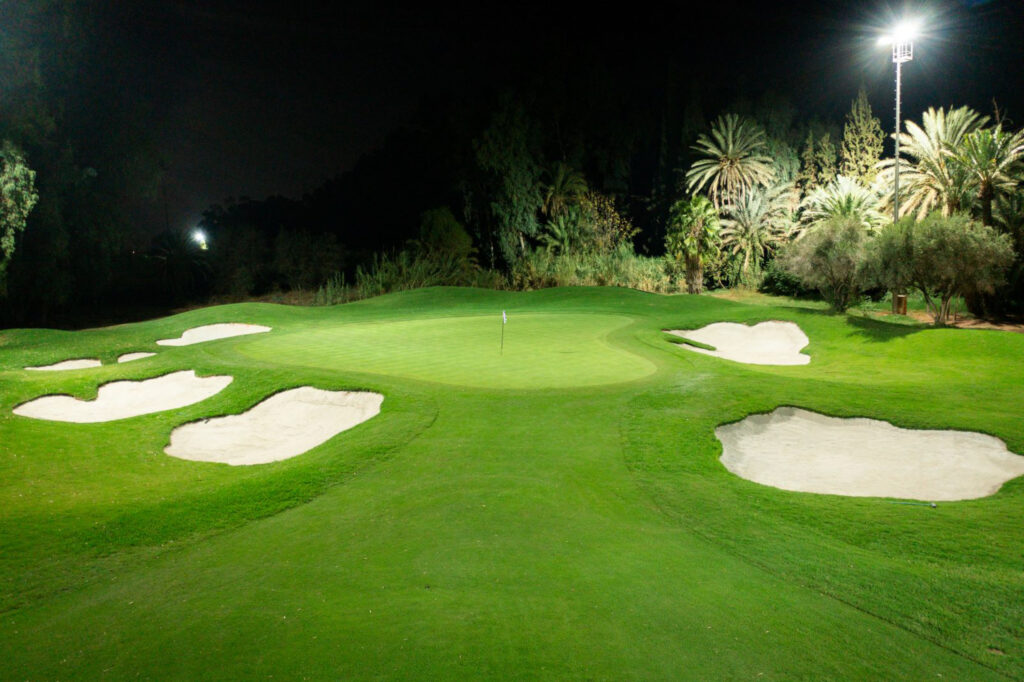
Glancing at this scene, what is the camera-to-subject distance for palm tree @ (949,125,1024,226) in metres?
25.5

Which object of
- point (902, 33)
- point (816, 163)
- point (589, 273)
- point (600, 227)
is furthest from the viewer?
point (816, 163)

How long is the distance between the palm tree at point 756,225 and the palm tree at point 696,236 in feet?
10.7

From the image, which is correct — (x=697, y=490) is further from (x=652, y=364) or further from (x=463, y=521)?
(x=652, y=364)

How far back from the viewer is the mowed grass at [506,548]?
3957mm

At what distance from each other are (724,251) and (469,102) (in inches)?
1174

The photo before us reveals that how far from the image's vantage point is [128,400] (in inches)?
504

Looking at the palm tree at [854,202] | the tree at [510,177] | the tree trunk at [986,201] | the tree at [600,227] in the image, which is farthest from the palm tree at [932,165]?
the tree at [510,177]

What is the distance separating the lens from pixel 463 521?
6.07 metres

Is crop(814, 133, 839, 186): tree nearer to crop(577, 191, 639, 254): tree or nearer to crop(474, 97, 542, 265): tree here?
crop(577, 191, 639, 254): tree

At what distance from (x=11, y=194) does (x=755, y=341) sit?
26210 mm

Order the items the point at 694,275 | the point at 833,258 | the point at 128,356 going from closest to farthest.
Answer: the point at 128,356, the point at 833,258, the point at 694,275

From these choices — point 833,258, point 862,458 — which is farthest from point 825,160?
point 862,458

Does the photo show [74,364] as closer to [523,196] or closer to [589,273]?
[589,273]

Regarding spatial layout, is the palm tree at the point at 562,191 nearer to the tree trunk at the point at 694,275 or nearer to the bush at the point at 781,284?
the tree trunk at the point at 694,275
